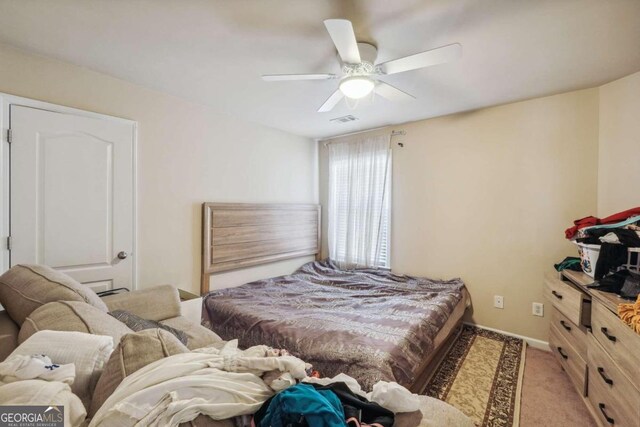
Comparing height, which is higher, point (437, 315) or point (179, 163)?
point (179, 163)

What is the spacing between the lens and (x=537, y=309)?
2.60 m

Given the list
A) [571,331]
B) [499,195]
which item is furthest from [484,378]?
[499,195]

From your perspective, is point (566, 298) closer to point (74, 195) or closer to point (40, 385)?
point (40, 385)

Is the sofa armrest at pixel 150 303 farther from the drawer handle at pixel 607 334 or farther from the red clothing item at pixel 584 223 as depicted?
the red clothing item at pixel 584 223

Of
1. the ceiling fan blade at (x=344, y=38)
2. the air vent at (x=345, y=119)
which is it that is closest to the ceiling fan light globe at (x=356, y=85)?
the ceiling fan blade at (x=344, y=38)

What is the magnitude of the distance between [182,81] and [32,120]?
3.39 feet

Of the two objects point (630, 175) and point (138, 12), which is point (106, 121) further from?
point (630, 175)

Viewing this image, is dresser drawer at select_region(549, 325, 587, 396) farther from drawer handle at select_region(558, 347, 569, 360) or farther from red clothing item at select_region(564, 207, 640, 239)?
red clothing item at select_region(564, 207, 640, 239)

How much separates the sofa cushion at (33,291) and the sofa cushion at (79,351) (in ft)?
1.34

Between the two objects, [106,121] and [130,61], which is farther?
[106,121]

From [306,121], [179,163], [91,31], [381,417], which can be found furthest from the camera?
[306,121]

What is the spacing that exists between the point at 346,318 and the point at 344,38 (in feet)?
6.02

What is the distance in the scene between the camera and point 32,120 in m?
1.88

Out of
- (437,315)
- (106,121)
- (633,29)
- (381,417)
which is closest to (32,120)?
(106,121)
